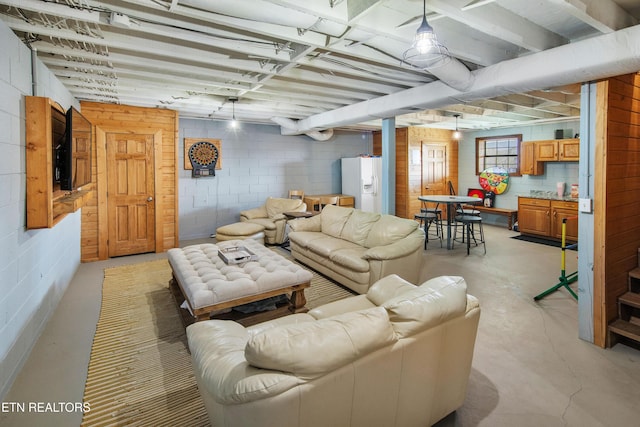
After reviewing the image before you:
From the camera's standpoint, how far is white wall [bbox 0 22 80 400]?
89.3 inches

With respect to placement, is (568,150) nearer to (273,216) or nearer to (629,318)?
(629,318)

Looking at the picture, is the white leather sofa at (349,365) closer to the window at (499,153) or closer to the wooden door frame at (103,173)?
the wooden door frame at (103,173)

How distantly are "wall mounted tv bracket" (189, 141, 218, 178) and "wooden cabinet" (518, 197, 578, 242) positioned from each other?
627 centimetres

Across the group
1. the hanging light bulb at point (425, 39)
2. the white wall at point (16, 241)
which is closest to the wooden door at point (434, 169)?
the hanging light bulb at point (425, 39)

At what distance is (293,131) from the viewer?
7000 mm

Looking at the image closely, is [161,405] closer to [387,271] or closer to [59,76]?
[387,271]

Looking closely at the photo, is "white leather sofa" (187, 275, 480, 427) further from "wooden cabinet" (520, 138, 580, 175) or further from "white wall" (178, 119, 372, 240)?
"wooden cabinet" (520, 138, 580, 175)

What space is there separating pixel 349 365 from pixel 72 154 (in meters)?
2.94

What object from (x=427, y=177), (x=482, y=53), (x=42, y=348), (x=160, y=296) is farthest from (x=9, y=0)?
(x=427, y=177)

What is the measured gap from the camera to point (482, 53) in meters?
3.04

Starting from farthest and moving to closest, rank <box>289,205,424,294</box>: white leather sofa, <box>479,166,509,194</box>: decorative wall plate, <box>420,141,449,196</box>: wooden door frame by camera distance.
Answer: <box>420,141,449,196</box>: wooden door frame, <box>479,166,509,194</box>: decorative wall plate, <box>289,205,424,294</box>: white leather sofa

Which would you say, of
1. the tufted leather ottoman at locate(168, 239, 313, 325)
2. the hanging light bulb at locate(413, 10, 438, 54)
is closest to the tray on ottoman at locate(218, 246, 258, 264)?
the tufted leather ottoman at locate(168, 239, 313, 325)

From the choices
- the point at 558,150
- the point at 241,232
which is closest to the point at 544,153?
the point at 558,150

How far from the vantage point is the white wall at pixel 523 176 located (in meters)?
7.07
